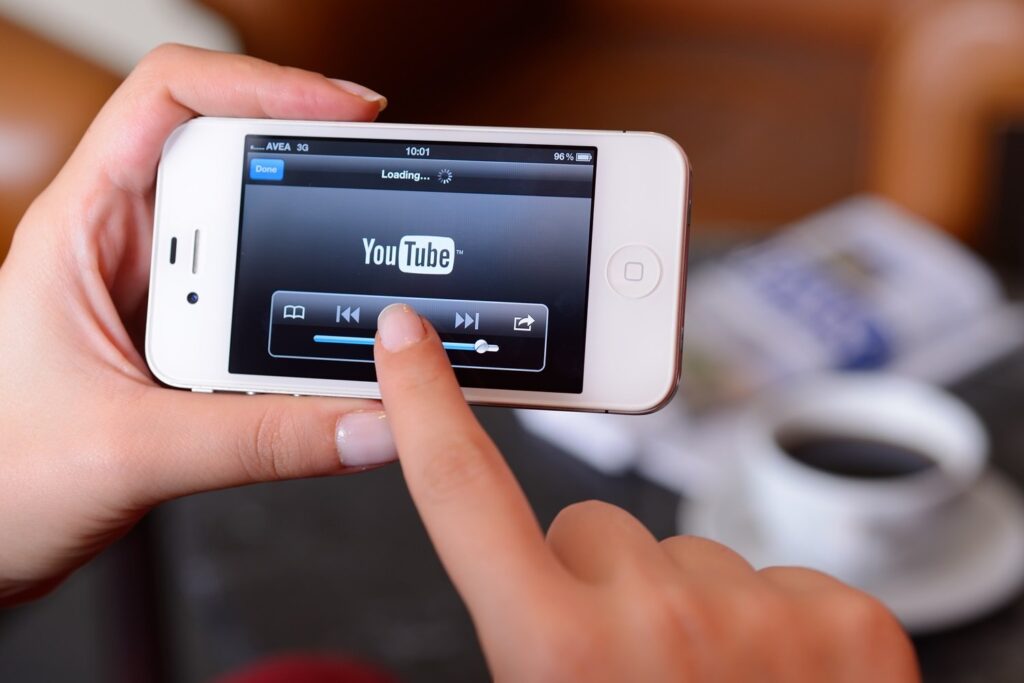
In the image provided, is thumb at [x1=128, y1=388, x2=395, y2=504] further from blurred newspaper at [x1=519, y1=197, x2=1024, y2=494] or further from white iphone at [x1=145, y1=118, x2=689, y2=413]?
blurred newspaper at [x1=519, y1=197, x2=1024, y2=494]

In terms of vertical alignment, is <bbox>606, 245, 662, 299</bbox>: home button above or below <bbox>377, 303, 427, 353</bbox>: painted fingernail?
above

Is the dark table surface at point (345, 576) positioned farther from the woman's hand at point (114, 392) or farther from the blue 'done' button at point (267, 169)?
the blue 'done' button at point (267, 169)

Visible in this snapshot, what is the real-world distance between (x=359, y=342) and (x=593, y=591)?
0.74 feet

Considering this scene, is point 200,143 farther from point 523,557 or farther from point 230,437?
point 523,557

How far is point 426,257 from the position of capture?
1.72ft

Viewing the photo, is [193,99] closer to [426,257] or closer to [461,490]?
[426,257]

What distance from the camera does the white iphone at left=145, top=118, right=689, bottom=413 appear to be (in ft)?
1.69

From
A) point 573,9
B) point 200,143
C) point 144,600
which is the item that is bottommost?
point 144,600

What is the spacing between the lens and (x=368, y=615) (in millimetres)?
647

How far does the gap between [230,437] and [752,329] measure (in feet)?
1.82

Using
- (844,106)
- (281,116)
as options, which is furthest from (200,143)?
(844,106)

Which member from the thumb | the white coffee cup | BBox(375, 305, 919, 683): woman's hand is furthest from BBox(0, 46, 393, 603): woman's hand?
the white coffee cup

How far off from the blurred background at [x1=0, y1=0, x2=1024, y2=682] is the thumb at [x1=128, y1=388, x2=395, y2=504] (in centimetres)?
19

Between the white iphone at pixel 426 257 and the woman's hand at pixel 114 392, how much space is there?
2cm
